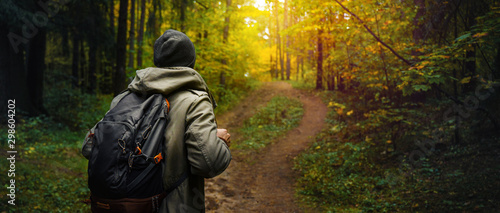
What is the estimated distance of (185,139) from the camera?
5.85 feet

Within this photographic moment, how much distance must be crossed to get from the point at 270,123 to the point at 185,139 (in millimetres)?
11707

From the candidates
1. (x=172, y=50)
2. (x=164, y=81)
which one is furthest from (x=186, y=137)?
(x=172, y=50)

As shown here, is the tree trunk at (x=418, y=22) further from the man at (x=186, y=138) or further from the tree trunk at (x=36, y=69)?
the tree trunk at (x=36, y=69)

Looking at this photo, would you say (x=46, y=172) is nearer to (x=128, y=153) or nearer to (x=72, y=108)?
(x=128, y=153)

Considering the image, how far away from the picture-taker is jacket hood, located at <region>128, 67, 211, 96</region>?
1.83 m

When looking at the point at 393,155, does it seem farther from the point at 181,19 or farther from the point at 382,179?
the point at 181,19

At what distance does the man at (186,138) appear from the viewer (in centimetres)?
173

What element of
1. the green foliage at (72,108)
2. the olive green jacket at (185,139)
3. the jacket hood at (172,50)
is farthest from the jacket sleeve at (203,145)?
the green foliage at (72,108)

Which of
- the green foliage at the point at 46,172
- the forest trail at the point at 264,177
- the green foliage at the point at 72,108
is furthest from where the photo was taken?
the green foliage at the point at 72,108

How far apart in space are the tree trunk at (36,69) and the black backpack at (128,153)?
36.4 ft

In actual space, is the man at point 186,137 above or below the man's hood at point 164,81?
below

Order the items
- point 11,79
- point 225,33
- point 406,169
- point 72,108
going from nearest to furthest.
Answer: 1. point 406,169
2. point 11,79
3. point 72,108
4. point 225,33

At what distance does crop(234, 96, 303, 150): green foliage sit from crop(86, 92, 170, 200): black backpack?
8.57 metres

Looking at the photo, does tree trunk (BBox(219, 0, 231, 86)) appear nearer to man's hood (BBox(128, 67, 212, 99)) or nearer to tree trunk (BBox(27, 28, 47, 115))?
tree trunk (BBox(27, 28, 47, 115))
